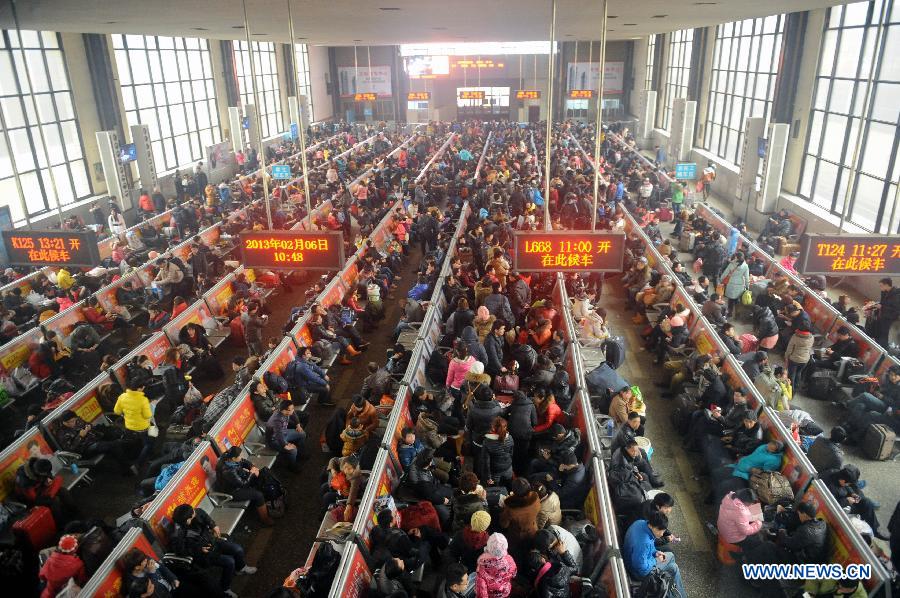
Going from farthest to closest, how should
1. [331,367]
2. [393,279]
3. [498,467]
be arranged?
1. [393,279]
2. [331,367]
3. [498,467]

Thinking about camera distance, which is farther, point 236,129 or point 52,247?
point 236,129

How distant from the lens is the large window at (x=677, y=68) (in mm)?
33219

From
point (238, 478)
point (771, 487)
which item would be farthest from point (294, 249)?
point (771, 487)

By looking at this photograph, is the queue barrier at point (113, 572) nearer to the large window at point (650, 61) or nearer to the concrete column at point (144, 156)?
the concrete column at point (144, 156)

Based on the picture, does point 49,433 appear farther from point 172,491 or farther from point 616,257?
point 616,257

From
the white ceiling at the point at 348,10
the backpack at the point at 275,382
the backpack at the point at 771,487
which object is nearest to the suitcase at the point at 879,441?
the backpack at the point at 771,487

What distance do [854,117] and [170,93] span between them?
27.1 meters

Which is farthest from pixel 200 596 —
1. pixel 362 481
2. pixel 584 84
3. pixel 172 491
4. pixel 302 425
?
pixel 584 84

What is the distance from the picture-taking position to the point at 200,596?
20.7 ft

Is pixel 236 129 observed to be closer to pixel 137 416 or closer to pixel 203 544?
pixel 137 416

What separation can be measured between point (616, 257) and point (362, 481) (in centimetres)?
460

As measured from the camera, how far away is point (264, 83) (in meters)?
38.3

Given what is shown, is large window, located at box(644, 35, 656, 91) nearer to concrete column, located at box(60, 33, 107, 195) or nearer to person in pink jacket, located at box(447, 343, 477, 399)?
concrete column, located at box(60, 33, 107, 195)

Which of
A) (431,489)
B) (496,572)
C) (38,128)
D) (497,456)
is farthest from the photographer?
(38,128)
